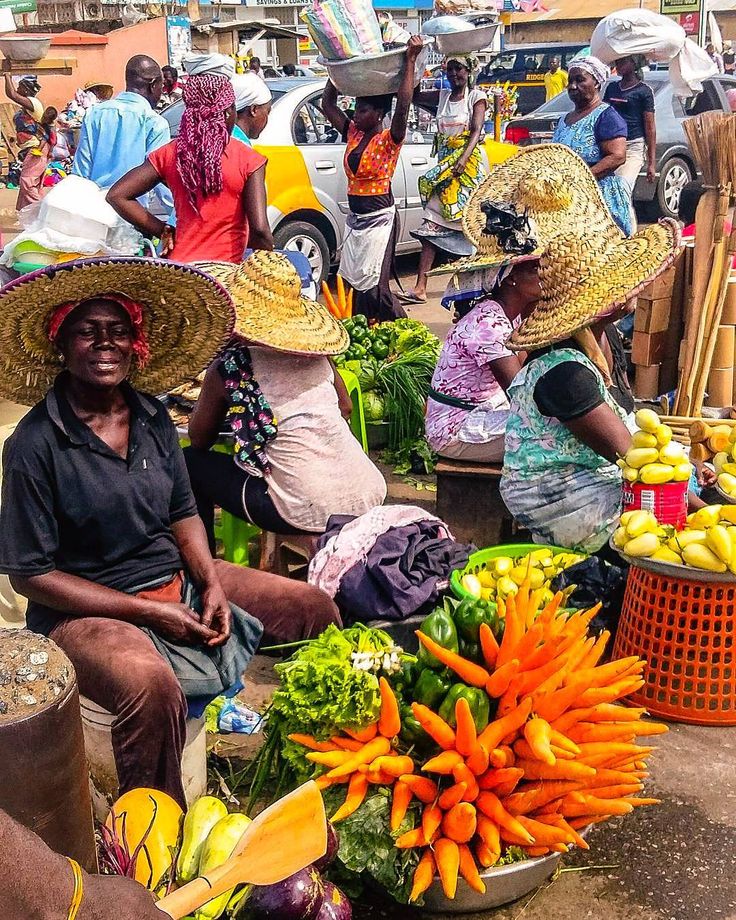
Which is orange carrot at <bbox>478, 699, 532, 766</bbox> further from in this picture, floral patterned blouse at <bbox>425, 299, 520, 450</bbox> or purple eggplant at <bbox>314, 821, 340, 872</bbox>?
floral patterned blouse at <bbox>425, 299, 520, 450</bbox>

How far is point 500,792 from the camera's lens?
227 centimetres

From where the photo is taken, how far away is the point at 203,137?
509 centimetres

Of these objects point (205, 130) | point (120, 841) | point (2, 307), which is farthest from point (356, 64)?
point (120, 841)


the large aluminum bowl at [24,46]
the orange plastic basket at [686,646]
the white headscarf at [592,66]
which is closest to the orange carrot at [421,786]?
the orange plastic basket at [686,646]

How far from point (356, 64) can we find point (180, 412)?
3526 mm

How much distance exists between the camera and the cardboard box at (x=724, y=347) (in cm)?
488

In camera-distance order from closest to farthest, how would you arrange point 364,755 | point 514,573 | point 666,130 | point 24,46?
point 364,755 < point 514,573 < point 666,130 < point 24,46

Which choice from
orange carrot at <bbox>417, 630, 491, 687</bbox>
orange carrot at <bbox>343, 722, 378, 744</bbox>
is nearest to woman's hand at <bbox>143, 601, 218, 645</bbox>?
orange carrot at <bbox>343, 722, 378, 744</bbox>

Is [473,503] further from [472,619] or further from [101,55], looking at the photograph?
[101,55]

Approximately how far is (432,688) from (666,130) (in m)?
11.5

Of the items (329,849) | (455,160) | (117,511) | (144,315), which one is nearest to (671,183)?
(455,160)

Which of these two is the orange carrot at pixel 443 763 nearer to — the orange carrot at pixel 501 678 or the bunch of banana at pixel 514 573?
the orange carrot at pixel 501 678

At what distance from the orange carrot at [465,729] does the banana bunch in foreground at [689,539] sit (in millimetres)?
1038

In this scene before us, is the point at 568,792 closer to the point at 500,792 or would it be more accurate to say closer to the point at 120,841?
the point at 500,792
